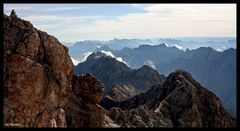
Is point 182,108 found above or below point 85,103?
below

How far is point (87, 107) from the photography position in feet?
139

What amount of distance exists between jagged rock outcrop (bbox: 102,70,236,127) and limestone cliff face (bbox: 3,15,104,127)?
15.2m

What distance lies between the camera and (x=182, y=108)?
62844mm

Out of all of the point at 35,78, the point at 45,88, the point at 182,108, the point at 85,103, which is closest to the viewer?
the point at 35,78

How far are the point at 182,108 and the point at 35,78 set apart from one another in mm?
33071

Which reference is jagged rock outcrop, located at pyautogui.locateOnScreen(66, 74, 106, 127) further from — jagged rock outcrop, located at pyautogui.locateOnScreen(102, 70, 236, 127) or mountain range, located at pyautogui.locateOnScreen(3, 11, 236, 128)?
jagged rock outcrop, located at pyautogui.locateOnScreen(102, 70, 236, 127)

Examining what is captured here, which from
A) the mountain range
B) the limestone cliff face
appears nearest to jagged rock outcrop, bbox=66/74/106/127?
the mountain range

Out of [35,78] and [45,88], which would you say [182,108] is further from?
[35,78]

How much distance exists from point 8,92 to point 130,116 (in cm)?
2313

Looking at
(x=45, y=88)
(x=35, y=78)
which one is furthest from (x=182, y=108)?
(x=35, y=78)

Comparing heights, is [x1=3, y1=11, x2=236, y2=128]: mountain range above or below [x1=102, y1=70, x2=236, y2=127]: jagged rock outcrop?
Answer: above

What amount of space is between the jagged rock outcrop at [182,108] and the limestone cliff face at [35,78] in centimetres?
1523

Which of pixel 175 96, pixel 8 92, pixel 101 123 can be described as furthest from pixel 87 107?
pixel 175 96

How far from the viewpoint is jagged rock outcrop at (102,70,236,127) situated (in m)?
57.2
